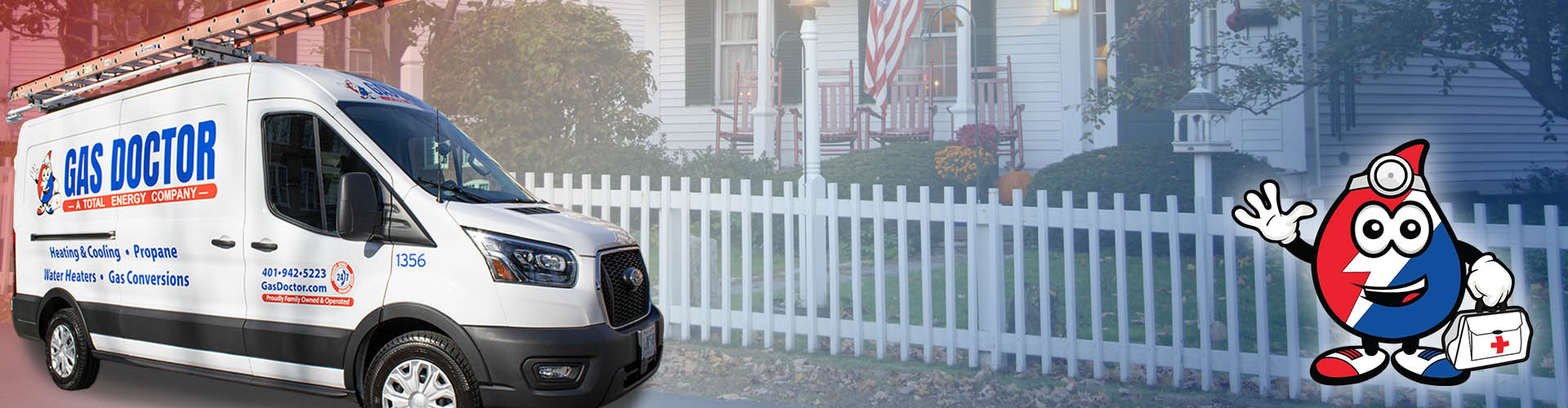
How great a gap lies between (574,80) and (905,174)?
13.5ft

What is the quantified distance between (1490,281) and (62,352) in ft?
26.7

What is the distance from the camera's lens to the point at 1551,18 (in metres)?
11.2

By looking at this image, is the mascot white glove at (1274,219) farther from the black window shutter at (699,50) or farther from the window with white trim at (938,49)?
the black window shutter at (699,50)

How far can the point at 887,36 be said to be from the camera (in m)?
14.2

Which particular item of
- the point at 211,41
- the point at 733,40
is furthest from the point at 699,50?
the point at 211,41

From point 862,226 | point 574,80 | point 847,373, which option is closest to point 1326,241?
point 847,373

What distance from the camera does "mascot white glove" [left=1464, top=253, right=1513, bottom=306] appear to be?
19.4ft

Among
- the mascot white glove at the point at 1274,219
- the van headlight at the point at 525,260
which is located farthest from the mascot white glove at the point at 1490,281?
the van headlight at the point at 525,260

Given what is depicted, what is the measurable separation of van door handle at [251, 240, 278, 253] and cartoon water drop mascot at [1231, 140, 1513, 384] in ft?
16.7

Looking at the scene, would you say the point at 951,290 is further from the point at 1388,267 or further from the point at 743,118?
the point at 743,118

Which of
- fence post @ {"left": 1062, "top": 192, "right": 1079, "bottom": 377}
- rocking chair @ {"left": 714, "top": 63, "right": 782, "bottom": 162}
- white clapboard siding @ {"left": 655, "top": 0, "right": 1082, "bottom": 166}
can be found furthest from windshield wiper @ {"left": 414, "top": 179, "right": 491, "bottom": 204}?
rocking chair @ {"left": 714, "top": 63, "right": 782, "bottom": 162}

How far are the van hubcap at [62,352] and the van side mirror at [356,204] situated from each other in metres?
2.80

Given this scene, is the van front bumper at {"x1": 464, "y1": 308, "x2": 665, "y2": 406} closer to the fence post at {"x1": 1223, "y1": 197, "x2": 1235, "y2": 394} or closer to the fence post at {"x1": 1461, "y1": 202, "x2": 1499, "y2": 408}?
the fence post at {"x1": 1223, "y1": 197, "x2": 1235, "y2": 394}

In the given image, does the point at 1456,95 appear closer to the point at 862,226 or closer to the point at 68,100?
the point at 862,226
